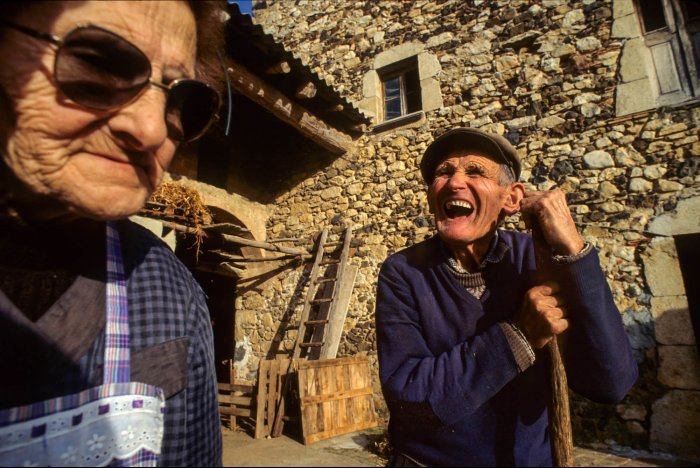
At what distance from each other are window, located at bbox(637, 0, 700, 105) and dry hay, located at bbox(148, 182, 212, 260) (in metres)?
5.93

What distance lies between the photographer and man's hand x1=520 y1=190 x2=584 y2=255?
1063 mm

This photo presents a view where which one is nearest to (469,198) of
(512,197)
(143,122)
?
(512,197)

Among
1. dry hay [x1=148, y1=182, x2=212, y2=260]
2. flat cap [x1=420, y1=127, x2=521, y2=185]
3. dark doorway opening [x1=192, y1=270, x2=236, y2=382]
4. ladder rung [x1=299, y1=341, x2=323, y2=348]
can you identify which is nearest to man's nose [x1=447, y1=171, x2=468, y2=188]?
flat cap [x1=420, y1=127, x2=521, y2=185]

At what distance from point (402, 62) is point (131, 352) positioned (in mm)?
6276

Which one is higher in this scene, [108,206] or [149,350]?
[108,206]

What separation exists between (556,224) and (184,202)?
16.8 ft

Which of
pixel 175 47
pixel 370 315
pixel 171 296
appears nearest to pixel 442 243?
pixel 171 296

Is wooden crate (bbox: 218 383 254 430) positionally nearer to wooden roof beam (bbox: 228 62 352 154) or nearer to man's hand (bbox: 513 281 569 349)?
wooden roof beam (bbox: 228 62 352 154)

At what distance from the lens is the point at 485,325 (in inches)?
52.5

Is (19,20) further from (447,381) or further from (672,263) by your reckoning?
(672,263)

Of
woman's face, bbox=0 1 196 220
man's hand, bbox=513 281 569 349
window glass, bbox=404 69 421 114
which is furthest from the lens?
window glass, bbox=404 69 421 114

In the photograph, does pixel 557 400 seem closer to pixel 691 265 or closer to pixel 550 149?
pixel 550 149

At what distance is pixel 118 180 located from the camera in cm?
74

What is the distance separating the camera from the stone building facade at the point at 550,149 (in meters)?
3.71
